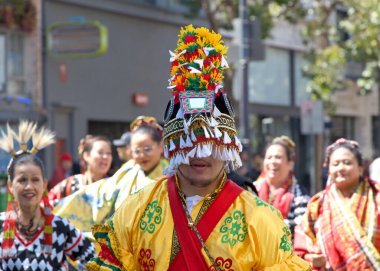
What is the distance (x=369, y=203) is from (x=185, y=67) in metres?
3.10

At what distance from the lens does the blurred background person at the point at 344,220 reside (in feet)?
24.0

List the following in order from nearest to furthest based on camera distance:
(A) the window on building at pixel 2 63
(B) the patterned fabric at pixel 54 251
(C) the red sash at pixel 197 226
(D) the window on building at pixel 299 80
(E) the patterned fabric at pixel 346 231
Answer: (C) the red sash at pixel 197 226 < (B) the patterned fabric at pixel 54 251 < (E) the patterned fabric at pixel 346 231 < (A) the window on building at pixel 2 63 < (D) the window on building at pixel 299 80

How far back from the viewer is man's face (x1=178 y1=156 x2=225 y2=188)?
15.6 feet

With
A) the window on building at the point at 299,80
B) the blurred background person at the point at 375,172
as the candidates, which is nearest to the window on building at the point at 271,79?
the window on building at the point at 299,80

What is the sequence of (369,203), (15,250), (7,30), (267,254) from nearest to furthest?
(267,254)
(15,250)
(369,203)
(7,30)

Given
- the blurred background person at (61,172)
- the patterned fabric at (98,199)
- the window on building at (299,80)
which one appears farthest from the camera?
the window on building at (299,80)

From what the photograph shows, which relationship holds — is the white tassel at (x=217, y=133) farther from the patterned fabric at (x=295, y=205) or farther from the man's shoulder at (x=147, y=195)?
the patterned fabric at (x=295, y=205)

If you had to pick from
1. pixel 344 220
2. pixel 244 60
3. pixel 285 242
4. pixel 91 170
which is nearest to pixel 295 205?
pixel 344 220

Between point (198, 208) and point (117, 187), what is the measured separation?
346cm

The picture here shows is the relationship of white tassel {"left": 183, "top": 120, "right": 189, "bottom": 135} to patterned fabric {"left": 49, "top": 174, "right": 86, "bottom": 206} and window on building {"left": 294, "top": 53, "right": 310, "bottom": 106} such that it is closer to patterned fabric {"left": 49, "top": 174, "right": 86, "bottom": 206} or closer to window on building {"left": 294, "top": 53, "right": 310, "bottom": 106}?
patterned fabric {"left": 49, "top": 174, "right": 86, "bottom": 206}

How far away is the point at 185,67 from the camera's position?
4797 mm

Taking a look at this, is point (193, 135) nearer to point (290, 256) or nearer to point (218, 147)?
point (218, 147)

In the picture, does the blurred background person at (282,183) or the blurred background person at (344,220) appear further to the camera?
the blurred background person at (282,183)

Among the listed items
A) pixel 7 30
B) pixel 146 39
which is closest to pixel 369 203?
pixel 7 30
